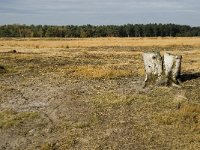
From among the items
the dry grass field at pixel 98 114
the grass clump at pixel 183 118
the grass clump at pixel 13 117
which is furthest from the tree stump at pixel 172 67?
the grass clump at pixel 13 117

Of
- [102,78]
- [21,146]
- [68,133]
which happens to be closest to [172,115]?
[68,133]

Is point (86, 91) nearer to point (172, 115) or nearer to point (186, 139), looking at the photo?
point (172, 115)

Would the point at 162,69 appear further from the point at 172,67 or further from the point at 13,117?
the point at 13,117

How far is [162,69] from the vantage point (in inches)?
893

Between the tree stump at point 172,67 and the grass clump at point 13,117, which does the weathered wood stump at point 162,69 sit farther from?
the grass clump at point 13,117

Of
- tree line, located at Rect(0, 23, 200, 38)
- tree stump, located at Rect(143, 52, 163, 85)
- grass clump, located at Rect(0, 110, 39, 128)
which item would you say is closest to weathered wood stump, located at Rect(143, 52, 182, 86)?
tree stump, located at Rect(143, 52, 163, 85)

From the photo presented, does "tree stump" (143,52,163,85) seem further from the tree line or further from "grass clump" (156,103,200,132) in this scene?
the tree line

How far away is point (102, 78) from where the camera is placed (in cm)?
2541

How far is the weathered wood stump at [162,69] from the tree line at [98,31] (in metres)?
132

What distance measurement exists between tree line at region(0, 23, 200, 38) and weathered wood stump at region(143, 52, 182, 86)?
131606 mm

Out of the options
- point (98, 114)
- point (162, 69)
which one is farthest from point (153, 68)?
point (98, 114)

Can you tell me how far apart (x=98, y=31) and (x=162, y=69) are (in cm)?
14060

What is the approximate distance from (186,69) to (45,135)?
15444 millimetres

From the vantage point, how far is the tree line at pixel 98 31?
15612 centimetres
